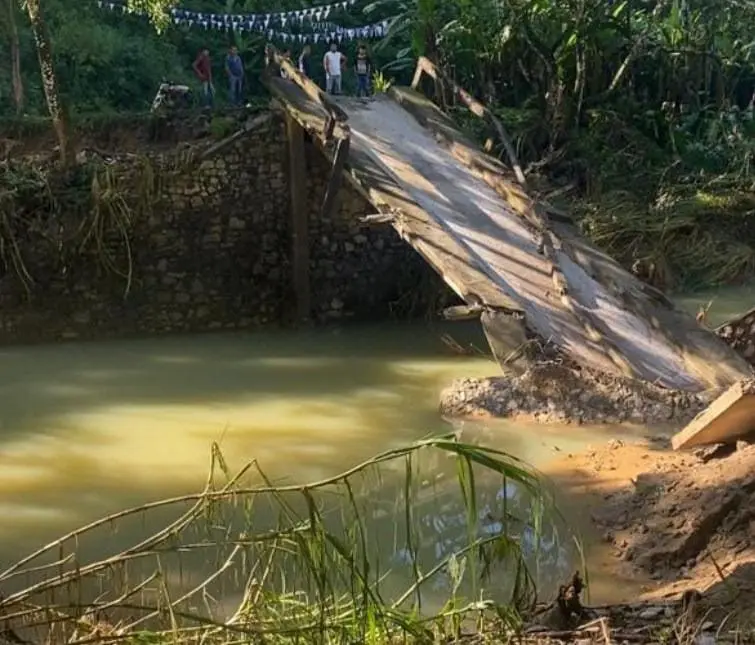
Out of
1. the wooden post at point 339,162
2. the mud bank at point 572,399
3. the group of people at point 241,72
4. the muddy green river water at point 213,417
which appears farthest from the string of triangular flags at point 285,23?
the mud bank at point 572,399

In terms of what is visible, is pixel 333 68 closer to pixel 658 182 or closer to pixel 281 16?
pixel 281 16

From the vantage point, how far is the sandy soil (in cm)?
522

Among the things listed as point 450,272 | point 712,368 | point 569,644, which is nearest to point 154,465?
point 450,272

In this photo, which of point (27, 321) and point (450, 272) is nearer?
point (450, 272)

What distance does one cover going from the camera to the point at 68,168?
11.4m

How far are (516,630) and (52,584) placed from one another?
1.41m

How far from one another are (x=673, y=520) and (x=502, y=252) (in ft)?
13.1

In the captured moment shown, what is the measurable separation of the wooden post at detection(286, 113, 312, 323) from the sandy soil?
544 cm

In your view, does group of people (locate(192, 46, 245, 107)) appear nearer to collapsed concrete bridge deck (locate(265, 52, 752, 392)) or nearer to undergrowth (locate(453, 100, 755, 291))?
undergrowth (locate(453, 100, 755, 291))

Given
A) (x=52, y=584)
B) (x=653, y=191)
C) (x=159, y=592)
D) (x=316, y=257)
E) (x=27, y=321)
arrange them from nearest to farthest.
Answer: (x=52, y=584) < (x=159, y=592) < (x=27, y=321) < (x=316, y=257) < (x=653, y=191)

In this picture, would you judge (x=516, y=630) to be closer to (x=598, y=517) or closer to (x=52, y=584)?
(x=52, y=584)

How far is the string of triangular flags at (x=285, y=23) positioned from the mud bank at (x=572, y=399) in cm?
1156

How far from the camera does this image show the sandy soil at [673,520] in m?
5.22

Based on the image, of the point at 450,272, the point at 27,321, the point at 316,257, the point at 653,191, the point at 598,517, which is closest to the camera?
the point at 598,517
